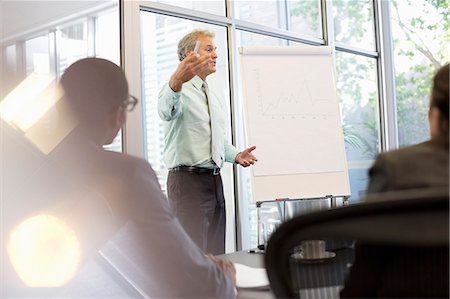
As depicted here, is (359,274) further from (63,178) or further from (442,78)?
(63,178)

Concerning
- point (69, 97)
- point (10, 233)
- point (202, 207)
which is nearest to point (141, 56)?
point (202, 207)

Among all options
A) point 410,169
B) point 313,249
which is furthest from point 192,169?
point 313,249

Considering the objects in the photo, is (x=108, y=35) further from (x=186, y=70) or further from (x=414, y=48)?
(x=414, y=48)

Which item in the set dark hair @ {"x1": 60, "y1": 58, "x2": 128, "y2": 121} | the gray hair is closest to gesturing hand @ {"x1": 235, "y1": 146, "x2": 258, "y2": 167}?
the gray hair

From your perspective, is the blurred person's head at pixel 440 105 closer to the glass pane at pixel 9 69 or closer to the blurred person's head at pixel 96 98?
the blurred person's head at pixel 96 98

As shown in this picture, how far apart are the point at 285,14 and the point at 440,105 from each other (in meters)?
2.92

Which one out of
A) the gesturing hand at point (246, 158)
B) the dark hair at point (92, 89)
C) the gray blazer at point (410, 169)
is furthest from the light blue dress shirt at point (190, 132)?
the gray blazer at point (410, 169)

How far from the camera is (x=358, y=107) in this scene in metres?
4.12

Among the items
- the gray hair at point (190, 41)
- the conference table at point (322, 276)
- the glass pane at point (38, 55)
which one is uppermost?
the gray hair at point (190, 41)

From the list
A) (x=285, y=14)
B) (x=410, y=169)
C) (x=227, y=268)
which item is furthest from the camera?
(x=285, y=14)

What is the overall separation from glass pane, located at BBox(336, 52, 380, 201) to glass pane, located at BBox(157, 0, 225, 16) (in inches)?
50.9

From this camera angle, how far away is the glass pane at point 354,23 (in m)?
3.90

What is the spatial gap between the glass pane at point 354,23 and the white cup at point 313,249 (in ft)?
11.8

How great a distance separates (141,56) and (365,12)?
244cm
